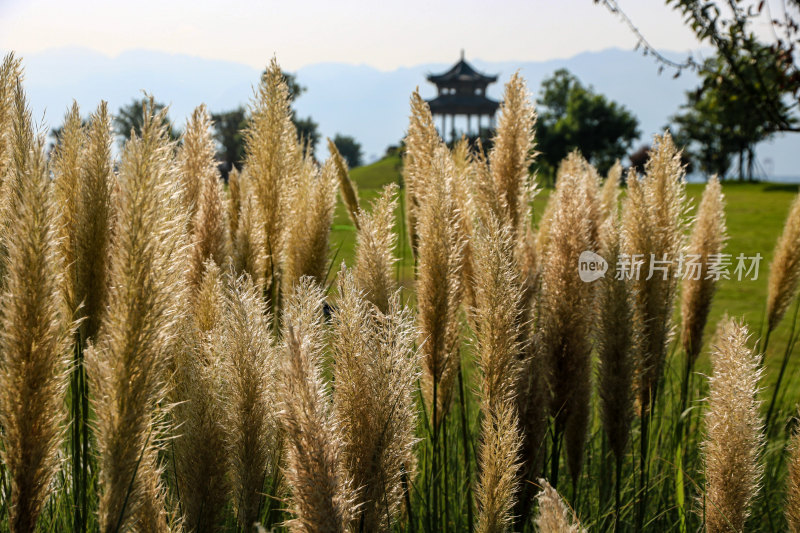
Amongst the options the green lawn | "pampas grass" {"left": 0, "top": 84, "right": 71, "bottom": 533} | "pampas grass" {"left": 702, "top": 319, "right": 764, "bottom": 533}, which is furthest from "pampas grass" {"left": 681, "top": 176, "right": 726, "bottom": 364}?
"pampas grass" {"left": 0, "top": 84, "right": 71, "bottom": 533}

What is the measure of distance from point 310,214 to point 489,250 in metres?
0.81

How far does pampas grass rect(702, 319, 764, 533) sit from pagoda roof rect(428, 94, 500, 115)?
5959cm

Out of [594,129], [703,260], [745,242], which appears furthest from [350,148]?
[703,260]

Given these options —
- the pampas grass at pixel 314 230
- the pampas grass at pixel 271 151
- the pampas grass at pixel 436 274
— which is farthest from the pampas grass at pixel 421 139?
the pampas grass at pixel 271 151

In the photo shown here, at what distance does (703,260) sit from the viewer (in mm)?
3006

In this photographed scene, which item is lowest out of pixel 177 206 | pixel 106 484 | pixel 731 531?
pixel 731 531

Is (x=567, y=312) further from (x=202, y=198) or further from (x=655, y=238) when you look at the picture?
(x=202, y=198)

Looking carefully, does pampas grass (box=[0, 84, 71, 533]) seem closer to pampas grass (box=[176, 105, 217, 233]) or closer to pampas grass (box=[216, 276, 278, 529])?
pampas grass (box=[216, 276, 278, 529])

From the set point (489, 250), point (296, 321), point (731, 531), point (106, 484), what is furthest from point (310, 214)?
point (731, 531)

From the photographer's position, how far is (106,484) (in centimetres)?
119

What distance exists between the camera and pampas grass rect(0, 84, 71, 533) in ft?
3.98

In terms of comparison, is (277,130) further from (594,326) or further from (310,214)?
(594,326)

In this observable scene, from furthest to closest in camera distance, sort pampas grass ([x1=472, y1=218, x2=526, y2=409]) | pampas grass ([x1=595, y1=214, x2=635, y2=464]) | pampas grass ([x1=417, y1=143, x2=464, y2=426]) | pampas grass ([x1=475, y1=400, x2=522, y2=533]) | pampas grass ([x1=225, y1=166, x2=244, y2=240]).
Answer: pampas grass ([x1=225, y1=166, x2=244, y2=240])
pampas grass ([x1=595, y1=214, x2=635, y2=464])
pampas grass ([x1=417, y1=143, x2=464, y2=426])
pampas grass ([x1=472, y1=218, x2=526, y2=409])
pampas grass ([x1=475, y1=400, x2=522, y2=533])

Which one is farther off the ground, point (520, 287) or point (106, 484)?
point (520, 287)
